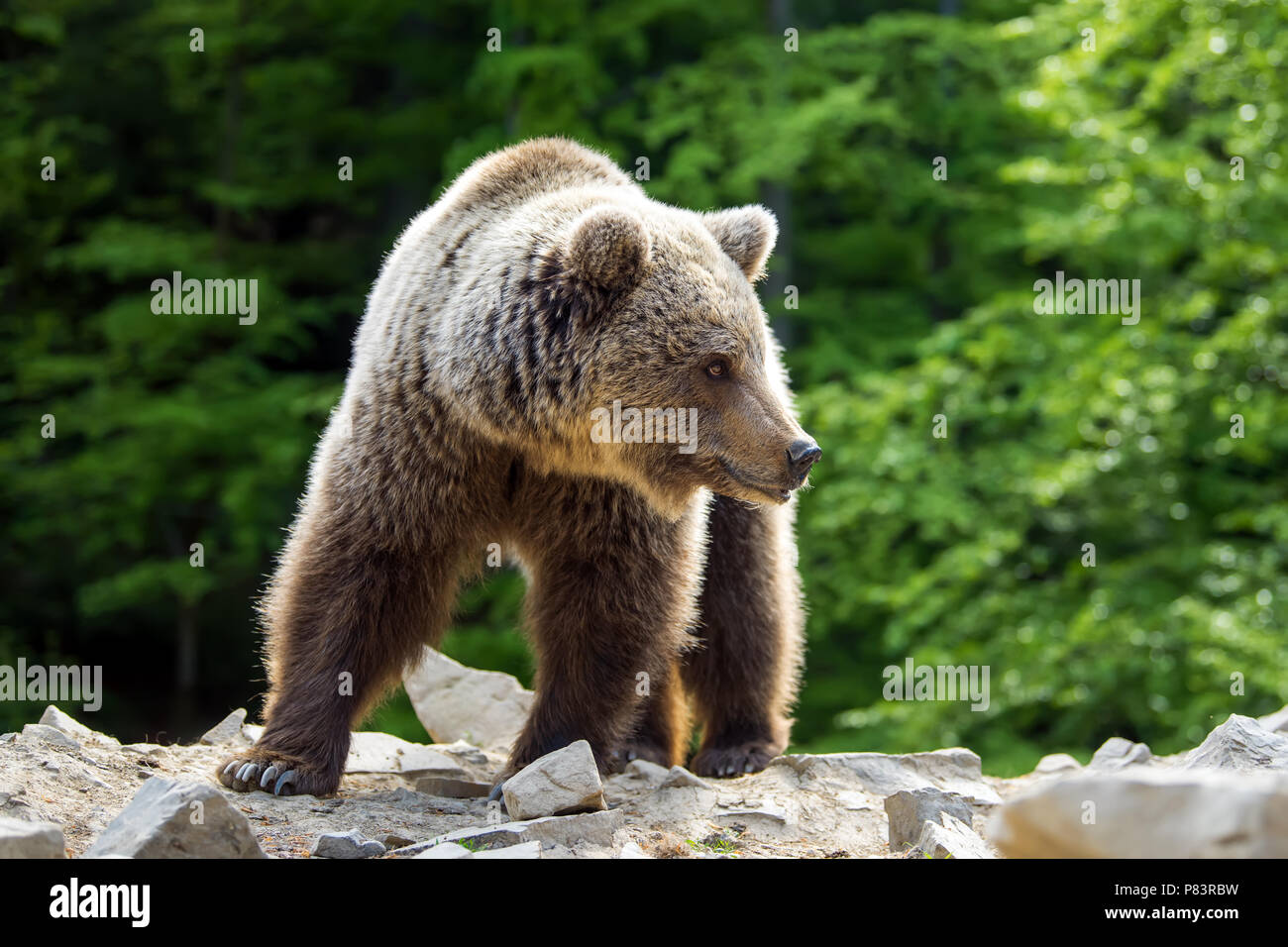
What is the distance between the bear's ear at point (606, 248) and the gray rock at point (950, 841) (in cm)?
211

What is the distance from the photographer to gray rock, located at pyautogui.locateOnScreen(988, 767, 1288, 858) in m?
2.69

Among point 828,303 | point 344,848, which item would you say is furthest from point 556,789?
point 828,303

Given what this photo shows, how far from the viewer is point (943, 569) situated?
429 inches

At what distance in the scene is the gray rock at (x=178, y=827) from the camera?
3252 mm

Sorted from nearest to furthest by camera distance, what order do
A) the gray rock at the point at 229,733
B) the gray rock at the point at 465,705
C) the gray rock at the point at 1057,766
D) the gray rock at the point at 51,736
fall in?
the gray rock at the point at 51,736 < the gray rock at the point at 229,733 < the gray rock at the point at 1057,766 < the gray rock at the point at 465,705

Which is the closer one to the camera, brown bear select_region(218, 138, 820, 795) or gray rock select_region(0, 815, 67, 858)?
gray rock select_region(0, 815, 67, 858)

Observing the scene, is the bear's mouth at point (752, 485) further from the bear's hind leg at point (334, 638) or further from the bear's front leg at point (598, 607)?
the bear's hind leg at point (334, 638)

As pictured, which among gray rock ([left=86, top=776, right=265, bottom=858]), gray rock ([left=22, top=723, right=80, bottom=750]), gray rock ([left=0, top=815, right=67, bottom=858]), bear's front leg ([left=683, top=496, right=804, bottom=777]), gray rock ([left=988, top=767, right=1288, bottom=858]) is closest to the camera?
gray rock ([left=988, top=767, right=1288, bottom=858])

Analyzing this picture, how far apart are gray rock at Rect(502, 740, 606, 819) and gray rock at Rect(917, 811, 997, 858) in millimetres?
1051

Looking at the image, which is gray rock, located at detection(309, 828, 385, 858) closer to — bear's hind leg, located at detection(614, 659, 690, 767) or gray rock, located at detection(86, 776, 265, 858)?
gray rock, located at detection(86, 776, 265, 858)

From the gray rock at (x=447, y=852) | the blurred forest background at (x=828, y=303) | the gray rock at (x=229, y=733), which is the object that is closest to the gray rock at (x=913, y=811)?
the gray rock at (x=447, y=852)

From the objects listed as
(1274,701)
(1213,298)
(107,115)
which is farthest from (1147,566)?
(107,115)

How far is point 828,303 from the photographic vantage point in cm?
1494

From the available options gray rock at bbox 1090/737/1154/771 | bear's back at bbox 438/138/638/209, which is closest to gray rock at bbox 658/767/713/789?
gray rock at bbox 1090/737/1154/771
